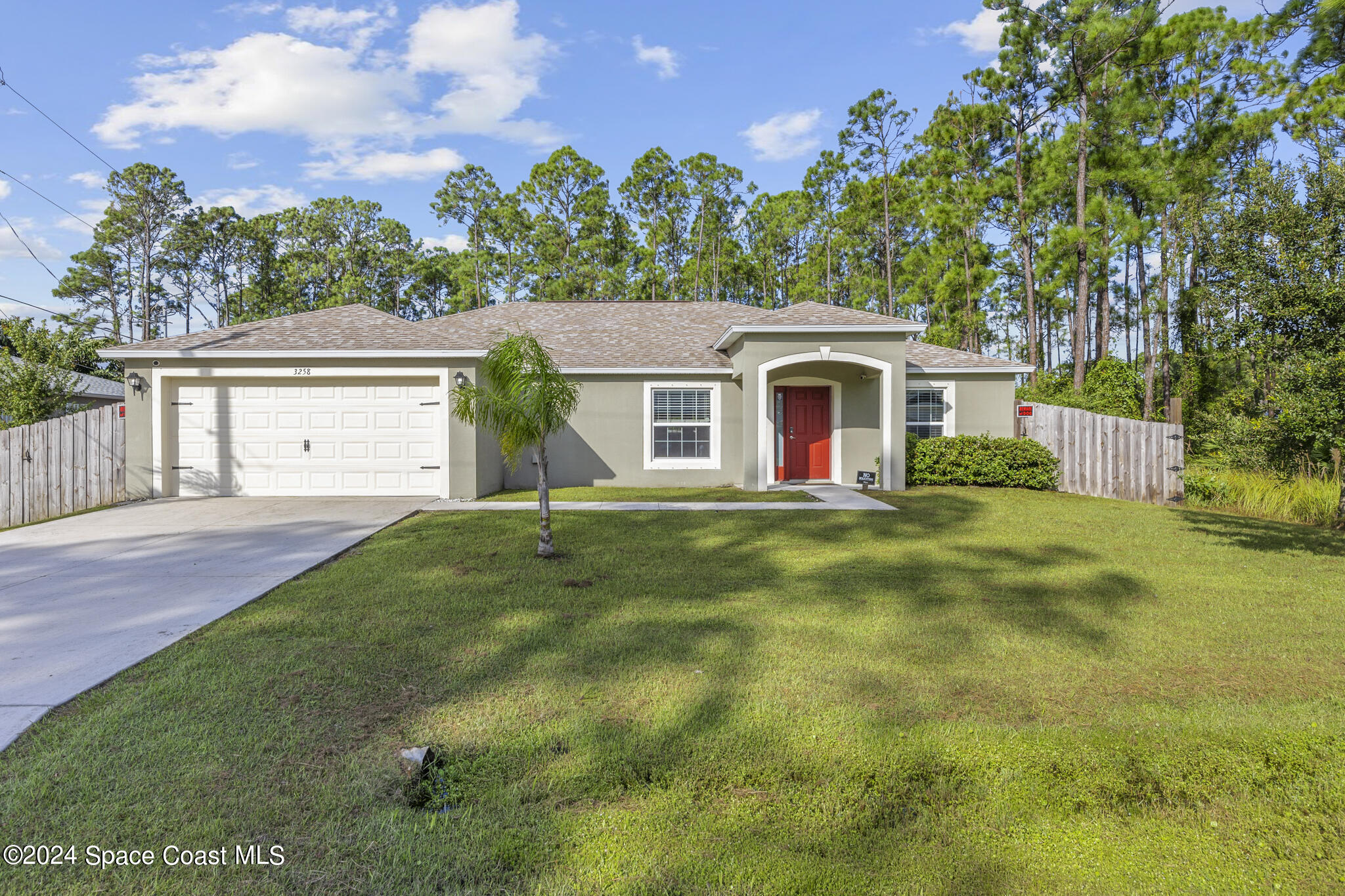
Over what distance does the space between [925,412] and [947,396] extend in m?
0.61

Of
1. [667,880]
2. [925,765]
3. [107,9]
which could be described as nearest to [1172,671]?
[925,765]

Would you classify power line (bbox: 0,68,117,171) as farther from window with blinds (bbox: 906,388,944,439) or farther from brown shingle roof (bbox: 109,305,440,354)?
window with blinds (bbox: 906,388,944,439)

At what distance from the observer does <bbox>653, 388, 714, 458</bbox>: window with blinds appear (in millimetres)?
14102

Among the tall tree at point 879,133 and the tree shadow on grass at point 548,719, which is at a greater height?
the tall tree at point 879,133

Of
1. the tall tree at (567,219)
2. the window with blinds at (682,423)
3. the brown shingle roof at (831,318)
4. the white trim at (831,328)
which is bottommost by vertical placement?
the window with blinds at (682,423)

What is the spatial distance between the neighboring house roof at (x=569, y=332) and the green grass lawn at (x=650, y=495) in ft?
8.87

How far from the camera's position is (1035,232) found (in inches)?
1003

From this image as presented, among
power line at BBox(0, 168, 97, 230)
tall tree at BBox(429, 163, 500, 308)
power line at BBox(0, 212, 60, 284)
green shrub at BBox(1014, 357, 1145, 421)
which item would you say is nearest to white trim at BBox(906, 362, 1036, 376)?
green shrub at BBox(1014, 357, 1145, 421)

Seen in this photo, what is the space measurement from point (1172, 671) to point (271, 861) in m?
5.03

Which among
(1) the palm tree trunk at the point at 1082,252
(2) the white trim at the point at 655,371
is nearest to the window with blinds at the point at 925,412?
(2) the white trim at the point at 655,371

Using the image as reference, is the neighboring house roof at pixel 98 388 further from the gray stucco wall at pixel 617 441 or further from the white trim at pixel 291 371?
the gray stucco wall at pixel 617 441

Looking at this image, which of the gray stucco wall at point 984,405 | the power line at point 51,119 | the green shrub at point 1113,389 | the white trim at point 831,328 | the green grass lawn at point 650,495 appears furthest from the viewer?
the green shrub at point 1113,389

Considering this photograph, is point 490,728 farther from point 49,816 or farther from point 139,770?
point 49,816

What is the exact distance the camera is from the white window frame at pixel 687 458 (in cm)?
1405
